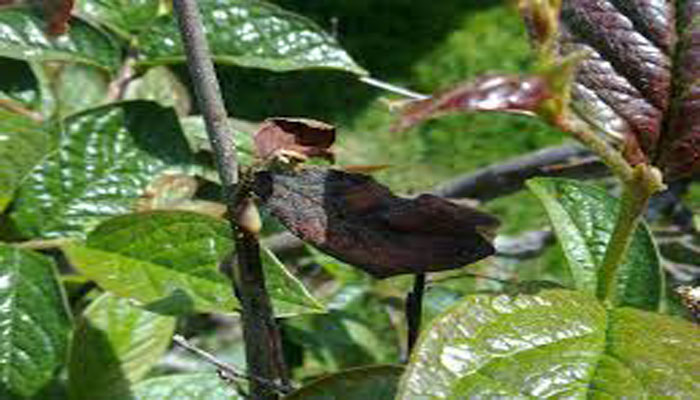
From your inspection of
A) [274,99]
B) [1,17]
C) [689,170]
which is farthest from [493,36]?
[689,170]

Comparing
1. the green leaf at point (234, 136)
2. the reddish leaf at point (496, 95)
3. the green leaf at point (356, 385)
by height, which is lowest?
the green leaf at point (234, 136)

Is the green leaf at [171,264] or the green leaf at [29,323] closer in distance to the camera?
the green leaf at [171,264]

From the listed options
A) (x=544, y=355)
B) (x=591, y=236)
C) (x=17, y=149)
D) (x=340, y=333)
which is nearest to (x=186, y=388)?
(x=17, y=149)

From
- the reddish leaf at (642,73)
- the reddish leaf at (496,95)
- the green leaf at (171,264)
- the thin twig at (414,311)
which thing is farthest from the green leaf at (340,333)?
the reddish leaf at (496,95)

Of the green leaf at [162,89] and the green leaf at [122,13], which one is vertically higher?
the green leaf at [122,13]

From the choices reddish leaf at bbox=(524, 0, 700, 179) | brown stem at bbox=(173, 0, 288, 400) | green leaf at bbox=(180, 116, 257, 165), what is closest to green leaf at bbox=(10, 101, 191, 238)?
green leaf at bbox=(180, 116, 257, 165)

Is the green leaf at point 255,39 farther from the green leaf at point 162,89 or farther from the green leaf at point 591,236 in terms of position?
the green leaf at point 591,236

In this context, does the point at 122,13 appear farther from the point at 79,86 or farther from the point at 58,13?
the point at 58,13
